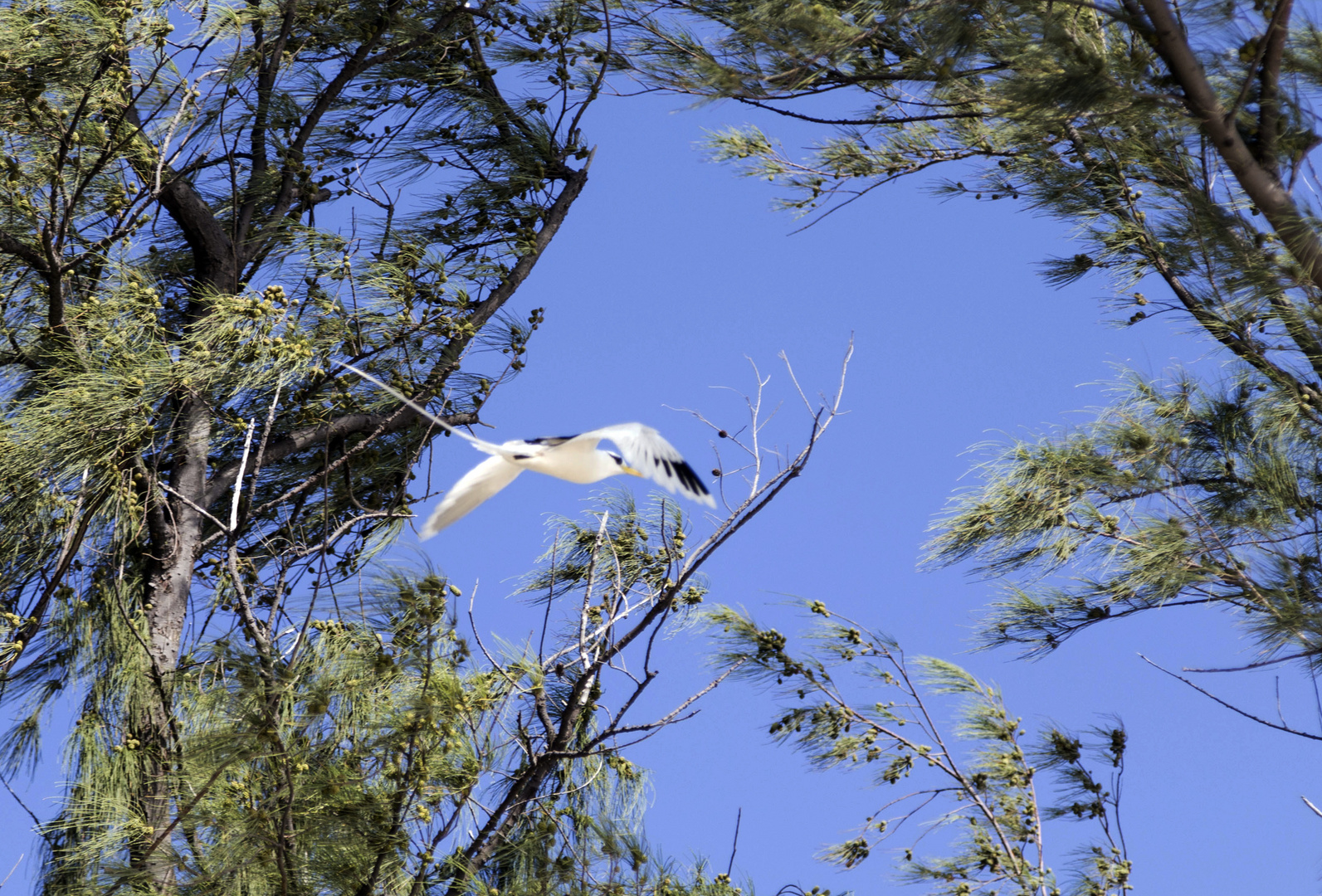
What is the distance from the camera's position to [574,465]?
176cm

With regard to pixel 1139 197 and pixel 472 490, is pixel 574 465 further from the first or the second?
pixel 1139 197

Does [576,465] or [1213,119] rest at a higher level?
[1213,119]

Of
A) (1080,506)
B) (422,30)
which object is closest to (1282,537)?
(1080,506)

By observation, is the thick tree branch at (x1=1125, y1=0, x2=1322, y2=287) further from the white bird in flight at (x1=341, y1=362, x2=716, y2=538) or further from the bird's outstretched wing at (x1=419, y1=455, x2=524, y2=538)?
the bird's outstretched wing at (x1=419, y1=455, x2=524, y2=538)

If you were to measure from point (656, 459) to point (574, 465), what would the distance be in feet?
0.44

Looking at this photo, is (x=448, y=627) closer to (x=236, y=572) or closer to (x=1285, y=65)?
(x=236, y=572)

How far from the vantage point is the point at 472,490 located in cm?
189

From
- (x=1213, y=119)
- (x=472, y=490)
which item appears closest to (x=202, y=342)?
(x=472, y=490)

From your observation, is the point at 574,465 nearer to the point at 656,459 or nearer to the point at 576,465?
the point at 576,465

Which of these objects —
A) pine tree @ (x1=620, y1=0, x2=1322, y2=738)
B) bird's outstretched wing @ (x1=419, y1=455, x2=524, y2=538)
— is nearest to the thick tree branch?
pine tree @ (x1=620, y1=0, x2=1322, y2=738)

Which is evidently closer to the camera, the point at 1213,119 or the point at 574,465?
the point at 574,465

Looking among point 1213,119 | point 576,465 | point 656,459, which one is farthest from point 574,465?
point 1213,119

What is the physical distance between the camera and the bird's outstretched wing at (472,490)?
1842 millimetres

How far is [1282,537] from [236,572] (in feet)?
6.79
